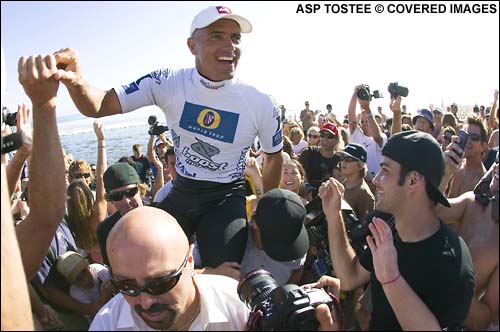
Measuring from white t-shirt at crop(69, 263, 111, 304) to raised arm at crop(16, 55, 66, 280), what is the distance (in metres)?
0.40

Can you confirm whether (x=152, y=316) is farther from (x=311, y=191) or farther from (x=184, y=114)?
(x=311, y=191)

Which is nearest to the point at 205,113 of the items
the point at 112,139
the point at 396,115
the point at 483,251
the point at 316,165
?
the point at 483,251

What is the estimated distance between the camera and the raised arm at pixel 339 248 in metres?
2.35

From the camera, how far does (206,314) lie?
1.63 m

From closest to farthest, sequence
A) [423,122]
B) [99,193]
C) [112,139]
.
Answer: [99,193] < [423,122] < [112,139]

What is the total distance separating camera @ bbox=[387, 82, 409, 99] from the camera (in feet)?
16.4

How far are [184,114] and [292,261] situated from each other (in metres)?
1.02

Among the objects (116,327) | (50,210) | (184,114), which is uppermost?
(184,114)

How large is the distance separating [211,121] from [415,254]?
1.26 metres

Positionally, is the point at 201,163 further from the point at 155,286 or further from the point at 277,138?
the point at 155,286

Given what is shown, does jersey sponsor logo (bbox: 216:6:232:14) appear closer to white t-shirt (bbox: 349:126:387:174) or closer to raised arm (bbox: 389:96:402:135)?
raised arm (bbox: 389:96:402:135)

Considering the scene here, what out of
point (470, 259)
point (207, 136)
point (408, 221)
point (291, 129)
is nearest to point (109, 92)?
point (207, 136)

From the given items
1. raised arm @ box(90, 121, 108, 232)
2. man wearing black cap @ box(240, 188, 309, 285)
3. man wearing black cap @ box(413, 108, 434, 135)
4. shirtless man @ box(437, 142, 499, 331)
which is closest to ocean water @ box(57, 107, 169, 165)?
raised arm @ box(90, 121, 108, 232)

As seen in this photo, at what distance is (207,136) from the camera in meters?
2.51
